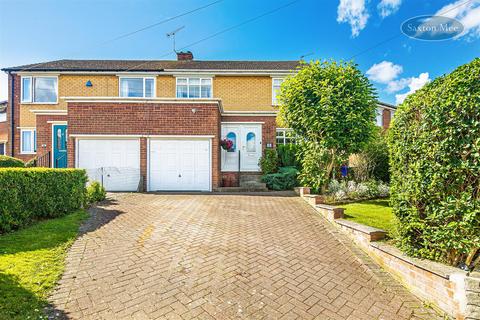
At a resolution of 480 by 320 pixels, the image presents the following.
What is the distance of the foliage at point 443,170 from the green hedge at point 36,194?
749cm

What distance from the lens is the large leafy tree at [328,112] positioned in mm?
7449

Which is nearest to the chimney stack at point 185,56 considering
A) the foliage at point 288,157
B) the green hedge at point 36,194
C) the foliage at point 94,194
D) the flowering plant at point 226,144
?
the flowering plant at point 226,144

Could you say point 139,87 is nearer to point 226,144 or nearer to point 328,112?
point 226,144

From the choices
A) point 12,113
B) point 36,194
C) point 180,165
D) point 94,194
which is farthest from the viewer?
point 12,113

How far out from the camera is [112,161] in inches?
419

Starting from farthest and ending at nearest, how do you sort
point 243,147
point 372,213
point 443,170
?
point 243,147
point 372,213
point 443,170

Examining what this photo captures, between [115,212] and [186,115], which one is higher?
[186,115]

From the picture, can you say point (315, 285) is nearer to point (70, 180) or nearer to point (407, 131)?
point (407, 131)

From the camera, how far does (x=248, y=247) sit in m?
4.40

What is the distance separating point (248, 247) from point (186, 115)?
7857mm

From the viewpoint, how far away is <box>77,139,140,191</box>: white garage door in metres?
10.5

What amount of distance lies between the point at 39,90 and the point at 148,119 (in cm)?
1179

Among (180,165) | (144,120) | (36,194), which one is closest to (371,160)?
(180,165)

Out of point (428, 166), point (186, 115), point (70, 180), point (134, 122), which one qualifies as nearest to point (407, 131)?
point (428, 166)
